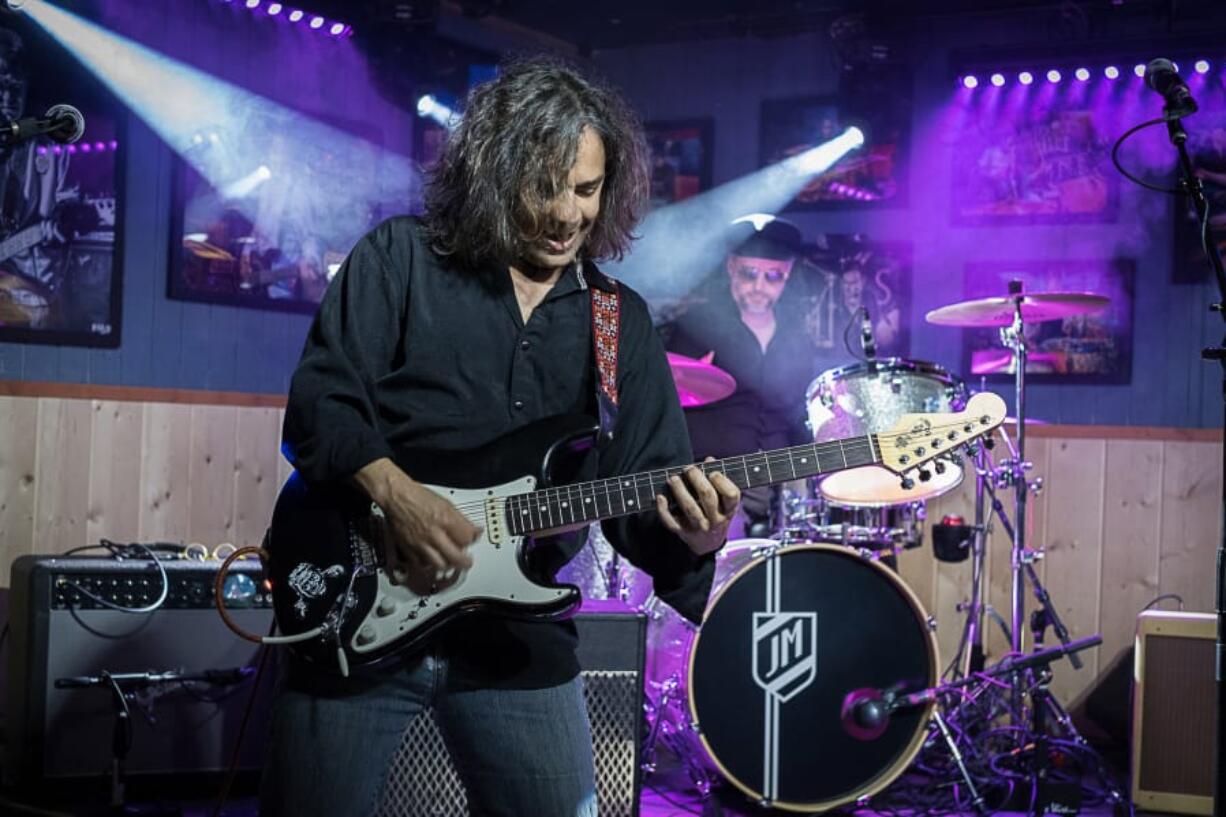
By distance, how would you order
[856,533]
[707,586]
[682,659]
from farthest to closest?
[856,533] < [682,659] < [707,586]

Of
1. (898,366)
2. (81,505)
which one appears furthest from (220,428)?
(898,366)

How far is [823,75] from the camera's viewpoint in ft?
25.6

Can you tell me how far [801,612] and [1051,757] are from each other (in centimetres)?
152

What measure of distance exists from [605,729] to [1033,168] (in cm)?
462

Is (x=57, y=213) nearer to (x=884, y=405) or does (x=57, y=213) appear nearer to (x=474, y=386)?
(x=884, y=405)

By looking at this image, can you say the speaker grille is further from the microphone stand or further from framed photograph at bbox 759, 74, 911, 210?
framed photograph at bbox 759, 74, 911, 210

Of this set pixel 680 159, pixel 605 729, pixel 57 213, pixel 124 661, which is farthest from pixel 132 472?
pixel 680 159

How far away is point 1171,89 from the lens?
3.37 m

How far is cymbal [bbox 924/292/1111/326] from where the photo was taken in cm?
529

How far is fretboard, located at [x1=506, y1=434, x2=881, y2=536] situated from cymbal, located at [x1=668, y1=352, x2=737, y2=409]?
2623mm

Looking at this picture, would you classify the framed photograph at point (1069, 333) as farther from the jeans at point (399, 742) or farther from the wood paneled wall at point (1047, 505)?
the jeans at point (399, 742)

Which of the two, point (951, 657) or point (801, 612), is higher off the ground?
point (801, 612)

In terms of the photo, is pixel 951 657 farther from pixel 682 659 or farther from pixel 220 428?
pixel 220 428

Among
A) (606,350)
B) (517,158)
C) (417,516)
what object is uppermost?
(517,158)
